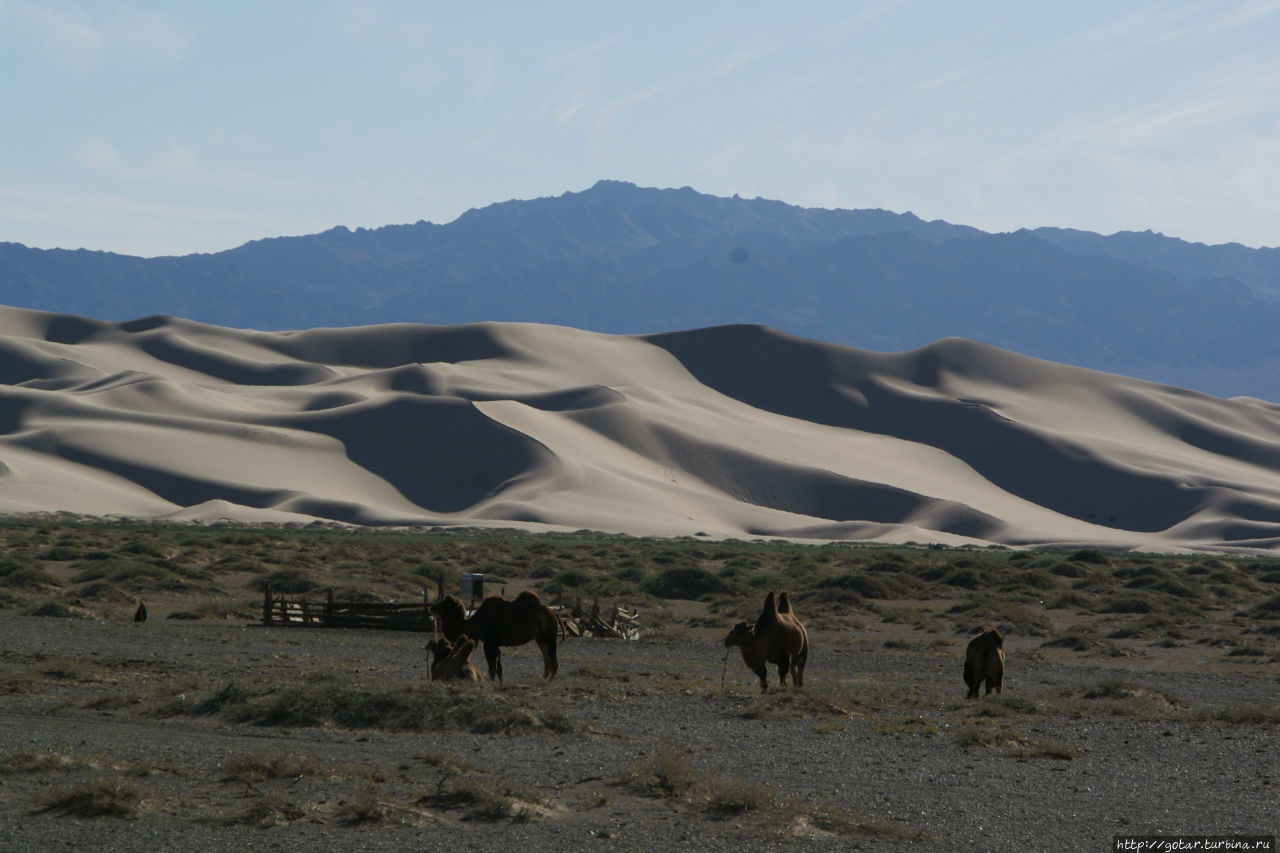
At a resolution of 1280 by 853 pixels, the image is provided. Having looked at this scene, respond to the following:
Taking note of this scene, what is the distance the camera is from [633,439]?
390 ft

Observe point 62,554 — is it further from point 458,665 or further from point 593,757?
point 593,757

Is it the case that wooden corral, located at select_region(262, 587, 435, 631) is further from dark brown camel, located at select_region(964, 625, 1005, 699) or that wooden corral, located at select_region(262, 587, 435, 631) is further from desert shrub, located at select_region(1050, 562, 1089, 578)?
desert shrub, located at select_region(1050, 562, 1089, 578)

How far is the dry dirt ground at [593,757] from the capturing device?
10305mm

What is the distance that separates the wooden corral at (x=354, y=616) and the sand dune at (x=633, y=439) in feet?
198

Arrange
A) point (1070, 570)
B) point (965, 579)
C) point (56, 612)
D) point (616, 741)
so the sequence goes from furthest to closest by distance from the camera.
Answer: point (1070, 570) → point (965, 579) → point (56, 612) → point (616, 741)

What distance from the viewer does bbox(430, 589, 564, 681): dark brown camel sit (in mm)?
17547

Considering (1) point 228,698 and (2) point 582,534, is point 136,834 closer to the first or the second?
(1) point 228,698

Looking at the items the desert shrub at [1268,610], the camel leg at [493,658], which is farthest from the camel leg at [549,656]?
the desert shrub at [1268,610]

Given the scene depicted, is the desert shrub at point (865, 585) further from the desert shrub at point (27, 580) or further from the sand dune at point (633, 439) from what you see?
the sand dune at point (633, 439)

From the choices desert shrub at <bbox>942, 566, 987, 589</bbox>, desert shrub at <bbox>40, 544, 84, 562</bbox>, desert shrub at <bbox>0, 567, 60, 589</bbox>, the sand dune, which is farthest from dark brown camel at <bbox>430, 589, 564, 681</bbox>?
the sand dune

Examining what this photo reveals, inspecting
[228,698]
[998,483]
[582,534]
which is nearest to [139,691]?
[228,698]

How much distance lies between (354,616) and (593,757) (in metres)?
15.5

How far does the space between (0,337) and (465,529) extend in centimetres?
9290

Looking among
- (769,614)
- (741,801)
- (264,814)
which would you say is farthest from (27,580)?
(741,801)
